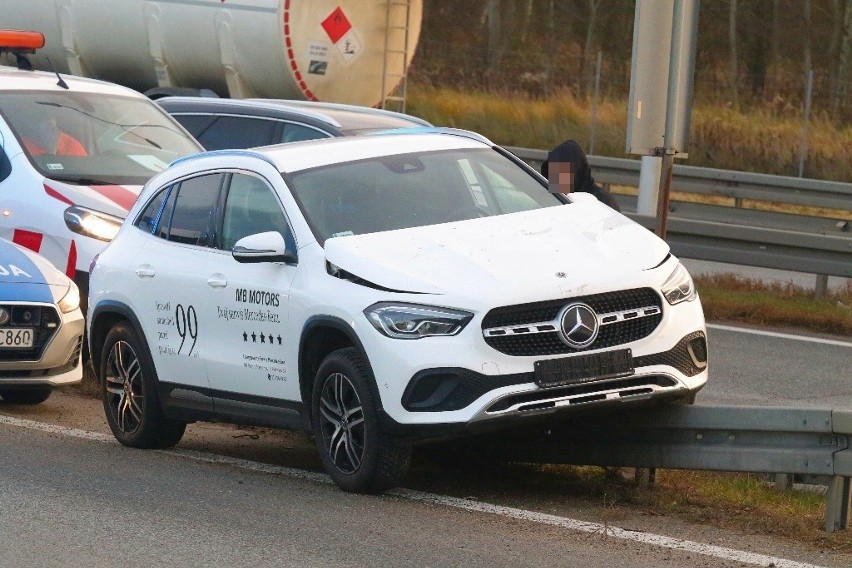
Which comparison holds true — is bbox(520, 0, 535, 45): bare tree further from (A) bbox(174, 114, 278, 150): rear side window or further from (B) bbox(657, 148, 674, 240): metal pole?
(B) bbox(657, 148, 674, 240): metal pole

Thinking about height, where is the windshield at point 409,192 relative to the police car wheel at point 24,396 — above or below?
above

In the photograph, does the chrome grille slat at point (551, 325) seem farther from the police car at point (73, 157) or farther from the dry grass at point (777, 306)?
the dry grass at point (777, 306)

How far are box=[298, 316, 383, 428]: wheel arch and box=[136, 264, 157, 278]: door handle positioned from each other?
58.5 inches

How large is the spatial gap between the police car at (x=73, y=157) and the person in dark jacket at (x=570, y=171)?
3012 mm

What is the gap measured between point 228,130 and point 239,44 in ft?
15.3

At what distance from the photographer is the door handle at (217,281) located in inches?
342

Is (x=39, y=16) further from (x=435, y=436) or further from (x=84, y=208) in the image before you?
(x=435, y=436)

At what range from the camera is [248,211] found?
29.1ft

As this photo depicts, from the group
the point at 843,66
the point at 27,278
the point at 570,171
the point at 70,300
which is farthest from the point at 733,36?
the point at 27,278

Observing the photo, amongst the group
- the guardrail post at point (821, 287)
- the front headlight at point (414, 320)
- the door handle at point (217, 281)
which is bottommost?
the guardrail post at point (821, 287)

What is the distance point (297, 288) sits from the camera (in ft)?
26.7

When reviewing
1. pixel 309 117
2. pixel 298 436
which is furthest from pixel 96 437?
pixel 309 117

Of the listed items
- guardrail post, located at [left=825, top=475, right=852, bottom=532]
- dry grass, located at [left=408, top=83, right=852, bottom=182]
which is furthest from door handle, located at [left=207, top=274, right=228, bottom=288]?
dry grass, located at [left=408, top=83, right=852, bottom=182]

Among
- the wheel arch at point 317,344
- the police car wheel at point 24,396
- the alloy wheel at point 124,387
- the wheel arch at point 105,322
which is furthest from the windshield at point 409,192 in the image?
the police car wheel at point 24,396
